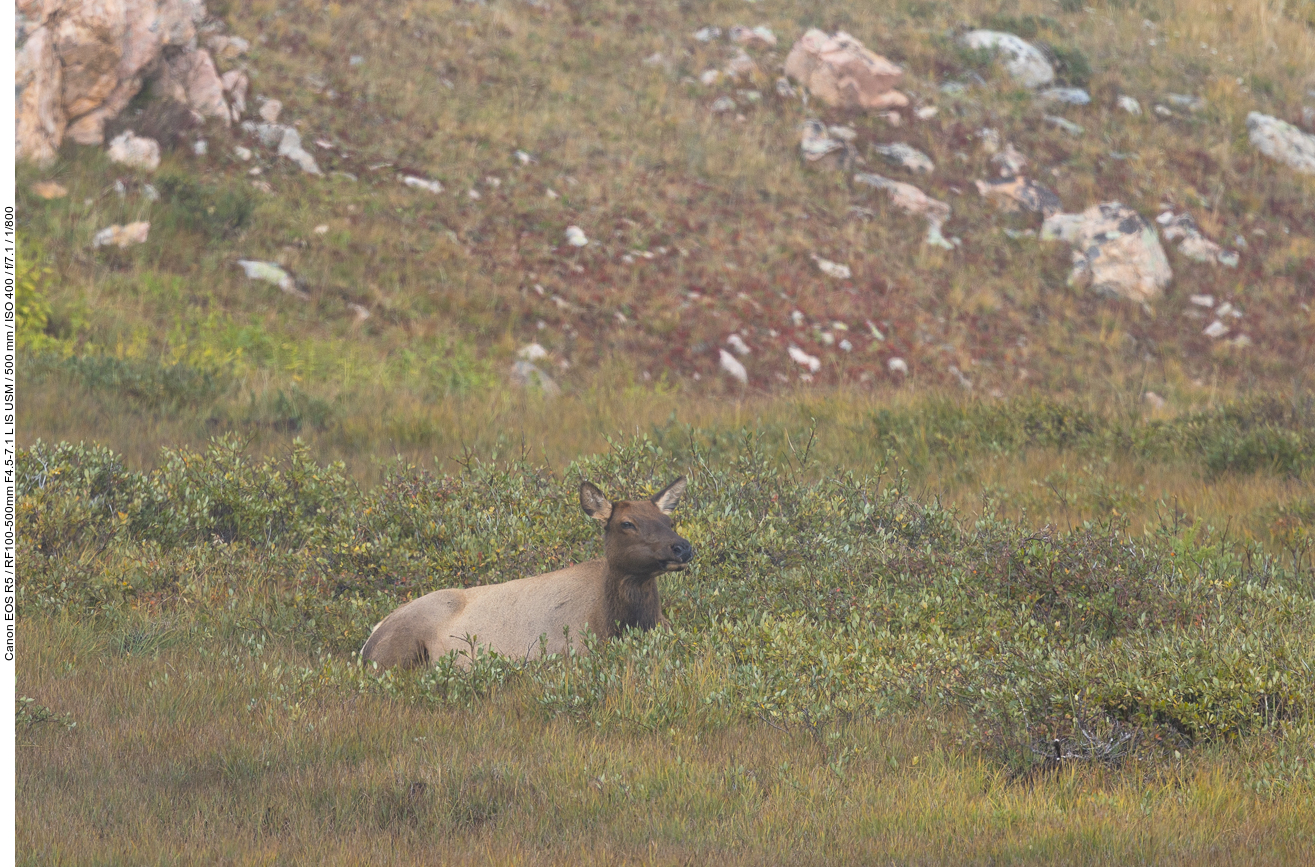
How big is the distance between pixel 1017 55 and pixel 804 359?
1271 centimetres

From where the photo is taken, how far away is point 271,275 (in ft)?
52.2

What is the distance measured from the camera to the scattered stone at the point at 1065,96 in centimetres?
2511

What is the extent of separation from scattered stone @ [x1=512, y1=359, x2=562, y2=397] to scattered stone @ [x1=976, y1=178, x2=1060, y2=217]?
35.4 ft

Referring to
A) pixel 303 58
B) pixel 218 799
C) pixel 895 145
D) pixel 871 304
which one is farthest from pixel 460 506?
pixel 895 145

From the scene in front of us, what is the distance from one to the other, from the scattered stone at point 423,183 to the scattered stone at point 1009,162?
10717 millimetres

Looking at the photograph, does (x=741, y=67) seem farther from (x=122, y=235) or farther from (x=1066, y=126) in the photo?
(x=122, y=235)

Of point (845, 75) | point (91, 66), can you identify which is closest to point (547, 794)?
point (91, 66)

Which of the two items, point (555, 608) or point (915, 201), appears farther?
point (915, 201)

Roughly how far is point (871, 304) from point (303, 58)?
34.3ft

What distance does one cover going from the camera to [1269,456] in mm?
10578

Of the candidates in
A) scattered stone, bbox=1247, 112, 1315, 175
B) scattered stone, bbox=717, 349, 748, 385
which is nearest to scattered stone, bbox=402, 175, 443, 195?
scattered stone, bbox=717, 349, 748, 385

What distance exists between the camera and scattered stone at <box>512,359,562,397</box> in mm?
15055

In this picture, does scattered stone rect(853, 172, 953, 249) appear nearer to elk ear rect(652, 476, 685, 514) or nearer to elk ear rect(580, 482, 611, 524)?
elk ear rect(652, 476, 685, 514)

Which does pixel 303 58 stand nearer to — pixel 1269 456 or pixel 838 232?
pixel 838 232
